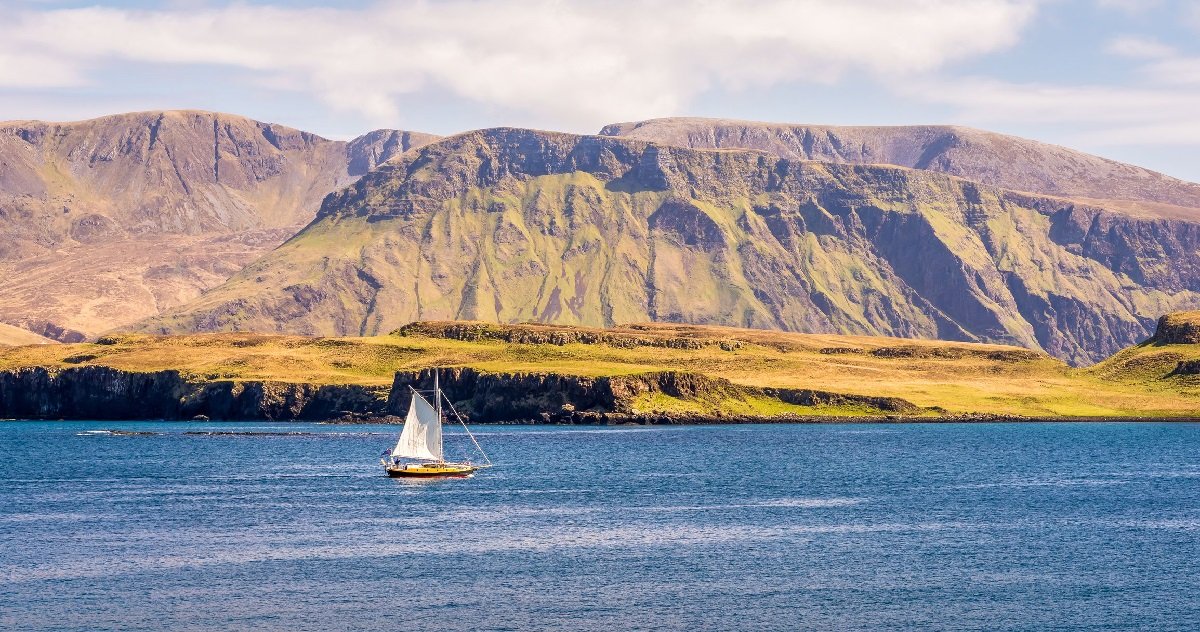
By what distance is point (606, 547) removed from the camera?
10094 cm

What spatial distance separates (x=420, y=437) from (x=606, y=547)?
53.9 metres

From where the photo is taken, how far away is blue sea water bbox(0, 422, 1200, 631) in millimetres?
78938

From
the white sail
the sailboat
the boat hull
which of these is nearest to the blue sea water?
the boat hull

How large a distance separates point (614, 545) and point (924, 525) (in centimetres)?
2518

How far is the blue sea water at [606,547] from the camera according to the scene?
78.9 metres

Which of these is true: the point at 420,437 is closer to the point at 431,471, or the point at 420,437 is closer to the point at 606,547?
the point at 431,471

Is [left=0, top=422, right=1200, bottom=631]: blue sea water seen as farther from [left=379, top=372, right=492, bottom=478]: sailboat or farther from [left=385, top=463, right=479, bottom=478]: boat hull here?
[left=379, top=372, right=492, bottom=478]: sailboat

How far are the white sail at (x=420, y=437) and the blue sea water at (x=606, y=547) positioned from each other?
452 cm

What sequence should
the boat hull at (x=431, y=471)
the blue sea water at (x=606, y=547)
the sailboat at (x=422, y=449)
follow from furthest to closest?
the boat hull at (x=431, y=471) < the sailboat at (x=422, y=449) < the blue sea water at (x=606, y=547)

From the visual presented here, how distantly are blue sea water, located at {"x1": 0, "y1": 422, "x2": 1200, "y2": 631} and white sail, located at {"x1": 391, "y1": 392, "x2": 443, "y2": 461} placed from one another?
4.52m

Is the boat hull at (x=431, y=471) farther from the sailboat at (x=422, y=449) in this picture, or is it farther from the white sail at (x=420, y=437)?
the white sail at (x=420, y=437)

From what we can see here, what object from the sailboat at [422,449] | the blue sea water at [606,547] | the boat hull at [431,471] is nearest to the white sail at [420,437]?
the sailboat at [422,449]

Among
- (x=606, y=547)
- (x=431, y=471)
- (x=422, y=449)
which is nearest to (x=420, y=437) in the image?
(x=422, y=449)

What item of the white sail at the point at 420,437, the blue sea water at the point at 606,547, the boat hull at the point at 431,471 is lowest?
the blue sea water at the point at 606,547
